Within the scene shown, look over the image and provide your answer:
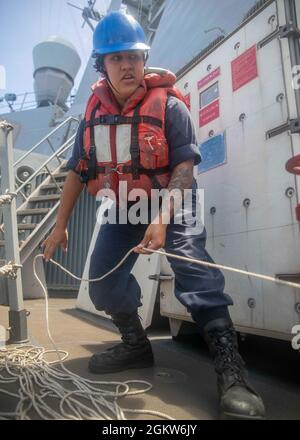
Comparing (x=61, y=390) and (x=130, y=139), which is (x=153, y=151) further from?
(x=61, y=390)

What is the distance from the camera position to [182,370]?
176 centimetres

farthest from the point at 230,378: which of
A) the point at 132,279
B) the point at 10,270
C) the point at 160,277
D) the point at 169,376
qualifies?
the point at 10,270

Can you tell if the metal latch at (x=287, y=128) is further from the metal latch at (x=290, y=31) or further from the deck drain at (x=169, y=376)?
the deck drain at (x=169, y=376)

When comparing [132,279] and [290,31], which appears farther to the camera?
[132,279]

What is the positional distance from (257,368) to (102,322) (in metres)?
1.65

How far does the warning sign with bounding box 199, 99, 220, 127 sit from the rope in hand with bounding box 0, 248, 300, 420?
3.71 feet

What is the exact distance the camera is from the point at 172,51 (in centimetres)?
820

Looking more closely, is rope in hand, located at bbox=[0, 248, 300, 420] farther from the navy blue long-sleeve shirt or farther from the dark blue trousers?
the navy blue long-sleeve shirt

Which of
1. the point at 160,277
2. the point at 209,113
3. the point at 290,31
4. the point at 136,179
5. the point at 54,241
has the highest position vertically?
the point at 290,31

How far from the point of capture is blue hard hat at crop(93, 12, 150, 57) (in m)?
1.62

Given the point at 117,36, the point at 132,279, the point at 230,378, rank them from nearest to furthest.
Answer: the point at 230,378
the point at 117,36
the point at 132,279

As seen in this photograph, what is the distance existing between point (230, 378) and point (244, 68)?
1.62m

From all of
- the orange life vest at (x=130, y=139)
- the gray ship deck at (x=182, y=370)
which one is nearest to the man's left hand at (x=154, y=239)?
the orange life vest at (x=130, y=139)

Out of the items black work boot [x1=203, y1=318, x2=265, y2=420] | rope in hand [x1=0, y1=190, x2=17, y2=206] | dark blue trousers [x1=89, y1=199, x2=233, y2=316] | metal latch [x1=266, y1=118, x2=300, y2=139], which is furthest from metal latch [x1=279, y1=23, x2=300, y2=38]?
rope in hand [x1=0, y1=190, x2=17, y2=206]
